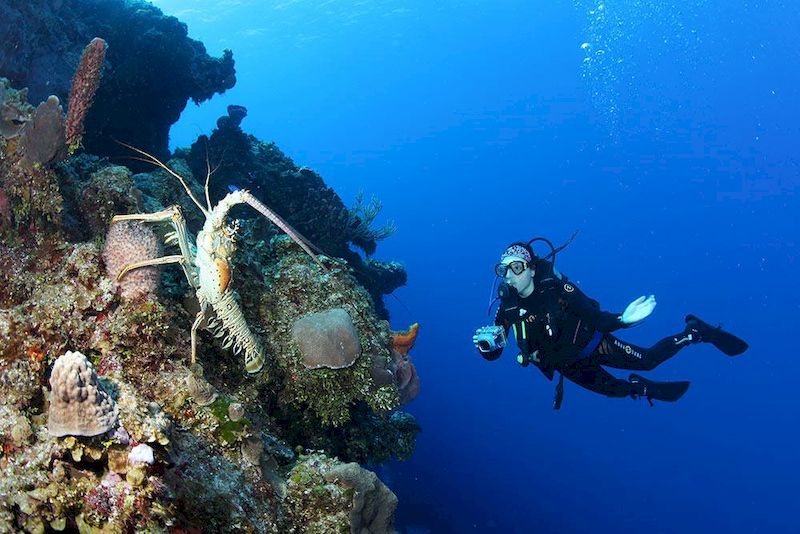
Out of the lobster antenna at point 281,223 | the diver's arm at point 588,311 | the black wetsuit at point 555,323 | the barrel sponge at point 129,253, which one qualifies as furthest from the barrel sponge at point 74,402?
the diver's arm at point 588,311

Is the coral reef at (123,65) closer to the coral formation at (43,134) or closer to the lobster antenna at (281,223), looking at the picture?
the coral formation at (43,134)

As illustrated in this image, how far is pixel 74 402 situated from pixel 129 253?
1.55 metres

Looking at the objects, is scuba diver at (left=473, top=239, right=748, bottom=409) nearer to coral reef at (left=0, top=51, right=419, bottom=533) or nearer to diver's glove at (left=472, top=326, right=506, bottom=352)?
diver's glove at (left=472, top=326, right=506, bottom=352)

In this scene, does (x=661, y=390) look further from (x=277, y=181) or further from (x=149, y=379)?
(x=277, y=181)

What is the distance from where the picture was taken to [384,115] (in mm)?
108750

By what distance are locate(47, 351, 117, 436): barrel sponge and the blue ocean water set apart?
19276 mm

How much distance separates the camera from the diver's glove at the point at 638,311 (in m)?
7.09

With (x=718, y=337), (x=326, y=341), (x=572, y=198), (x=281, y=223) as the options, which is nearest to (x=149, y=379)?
(x=281, y=223)

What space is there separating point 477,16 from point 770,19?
47.3 m

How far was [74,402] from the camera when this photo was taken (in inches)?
86.0

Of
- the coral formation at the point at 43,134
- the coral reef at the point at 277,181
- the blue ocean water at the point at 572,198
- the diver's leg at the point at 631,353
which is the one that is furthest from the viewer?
the blue ocean water at the point at 572,198

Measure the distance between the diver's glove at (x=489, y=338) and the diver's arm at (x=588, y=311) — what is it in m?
1.28

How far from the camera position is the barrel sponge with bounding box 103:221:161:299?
346 cm

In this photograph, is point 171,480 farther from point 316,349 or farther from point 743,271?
point 743,271
